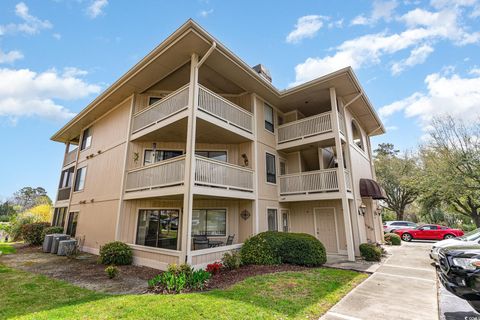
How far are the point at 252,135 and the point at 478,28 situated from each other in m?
12.5

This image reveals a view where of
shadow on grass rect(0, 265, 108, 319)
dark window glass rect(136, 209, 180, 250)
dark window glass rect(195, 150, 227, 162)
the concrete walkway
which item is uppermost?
dark window glass rect(195, 150, 227, 162)

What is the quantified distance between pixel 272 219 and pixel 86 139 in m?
15.4

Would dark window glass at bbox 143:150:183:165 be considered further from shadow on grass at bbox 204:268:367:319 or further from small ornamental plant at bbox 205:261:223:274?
shadow on grass at bbox 204:268:367:319

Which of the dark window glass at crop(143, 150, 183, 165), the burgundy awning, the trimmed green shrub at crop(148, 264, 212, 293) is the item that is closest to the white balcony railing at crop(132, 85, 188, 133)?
the dark window glass at crop(143, 150, 183, 165)

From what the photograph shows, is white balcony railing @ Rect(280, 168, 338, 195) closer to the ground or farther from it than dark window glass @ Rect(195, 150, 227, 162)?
closer to the ground

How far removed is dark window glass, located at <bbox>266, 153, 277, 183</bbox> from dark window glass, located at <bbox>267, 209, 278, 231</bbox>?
68.3 inches

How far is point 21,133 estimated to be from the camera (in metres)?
39.2

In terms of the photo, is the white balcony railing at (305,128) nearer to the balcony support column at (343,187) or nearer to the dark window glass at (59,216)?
the balcony support column at (343,187)

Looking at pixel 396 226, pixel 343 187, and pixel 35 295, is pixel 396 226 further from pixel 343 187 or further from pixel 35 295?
pixel 35 295

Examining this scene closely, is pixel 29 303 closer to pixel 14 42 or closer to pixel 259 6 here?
pixel 259 6

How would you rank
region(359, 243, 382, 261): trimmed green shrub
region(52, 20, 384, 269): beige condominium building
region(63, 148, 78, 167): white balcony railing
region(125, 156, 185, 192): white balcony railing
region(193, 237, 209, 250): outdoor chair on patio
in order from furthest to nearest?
region(63, 148, 78, 167): white balcony railing → region(359, 243, 382, 261): trimmed green shrub → region(193, 237, 209, 250): outdoor chair on patio → region(52, 20, 384, 269): beige condominium building → region(125, 156, 185, 192): white balcony railing

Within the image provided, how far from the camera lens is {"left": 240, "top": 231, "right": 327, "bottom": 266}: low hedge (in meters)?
9.47

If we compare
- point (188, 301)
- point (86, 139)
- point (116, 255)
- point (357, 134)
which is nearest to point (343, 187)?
point (357, 134)

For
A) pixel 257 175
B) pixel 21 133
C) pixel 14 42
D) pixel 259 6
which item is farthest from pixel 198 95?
pixel 21 133
